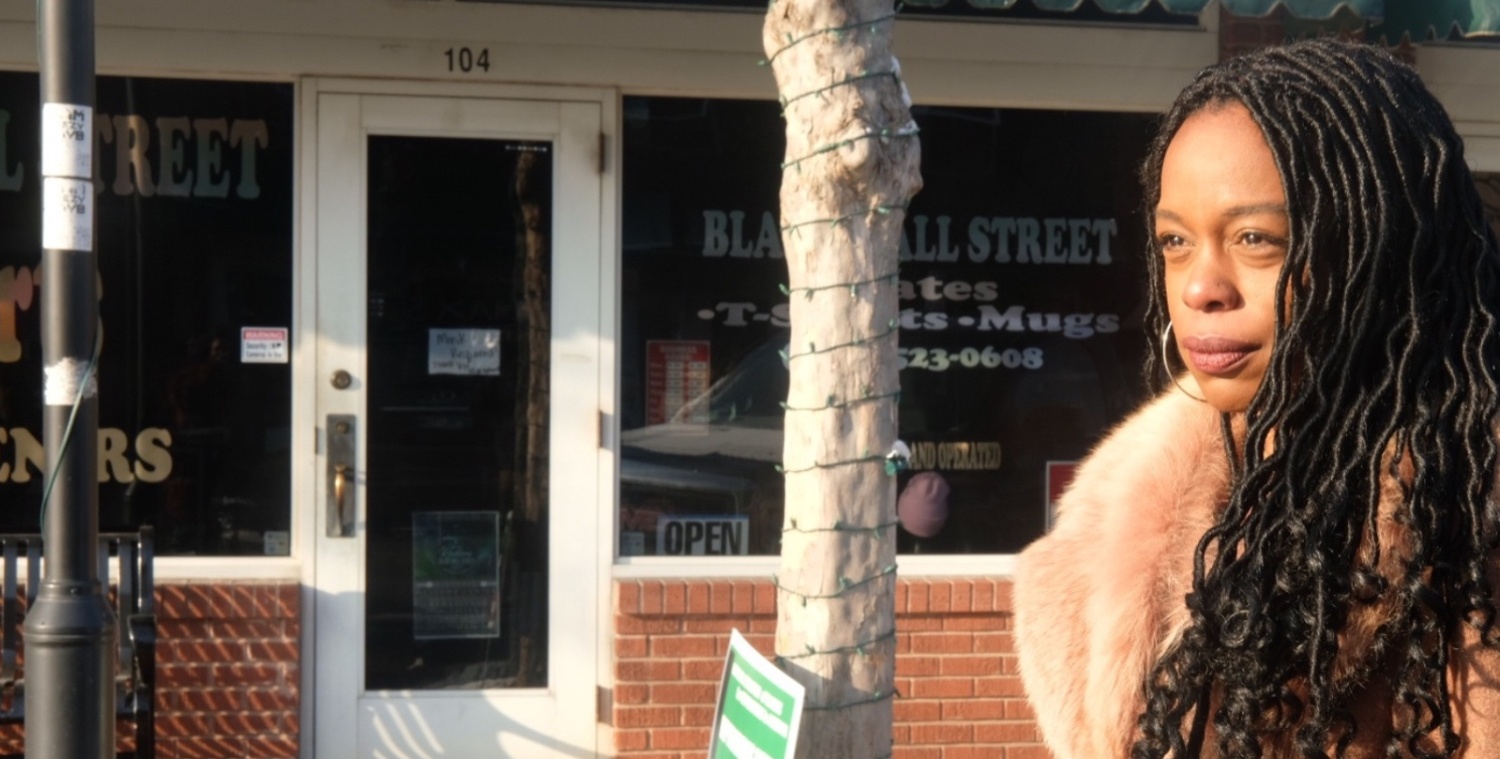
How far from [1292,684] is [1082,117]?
475 cm

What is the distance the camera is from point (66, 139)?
4.17m

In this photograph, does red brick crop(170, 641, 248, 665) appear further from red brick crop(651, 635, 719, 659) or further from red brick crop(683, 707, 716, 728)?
red brick crop(683, 707, 716, 728)

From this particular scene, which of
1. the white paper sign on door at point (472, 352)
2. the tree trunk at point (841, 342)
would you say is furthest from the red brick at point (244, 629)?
the tree trunk at point (841, 342)

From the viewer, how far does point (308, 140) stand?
5.80 m

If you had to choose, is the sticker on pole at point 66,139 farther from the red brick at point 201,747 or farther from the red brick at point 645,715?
the red brick at point 645,715

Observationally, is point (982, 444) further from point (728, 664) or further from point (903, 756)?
point (728, 664)

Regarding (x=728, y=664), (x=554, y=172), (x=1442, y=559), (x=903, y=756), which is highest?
(x=554, y=172)

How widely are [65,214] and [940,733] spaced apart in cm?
342

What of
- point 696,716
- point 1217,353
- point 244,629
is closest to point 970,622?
point 696,716

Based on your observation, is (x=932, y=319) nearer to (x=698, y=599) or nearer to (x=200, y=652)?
(x=698, y=599)

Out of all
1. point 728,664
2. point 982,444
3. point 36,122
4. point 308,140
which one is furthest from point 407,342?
point 728,664

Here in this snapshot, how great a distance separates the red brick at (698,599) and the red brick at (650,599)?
0.11 m

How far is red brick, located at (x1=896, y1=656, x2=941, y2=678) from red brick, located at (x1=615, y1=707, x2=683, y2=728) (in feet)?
2.62

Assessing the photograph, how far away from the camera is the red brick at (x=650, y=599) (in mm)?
5852
